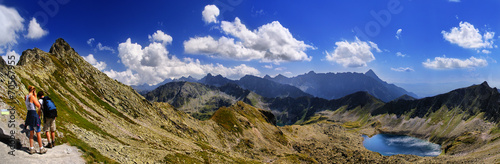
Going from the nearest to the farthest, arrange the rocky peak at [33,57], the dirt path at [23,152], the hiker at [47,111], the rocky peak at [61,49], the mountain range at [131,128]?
the dirt path at [23,152], the hiker at [47,111], the mountain range at [131,128], the rocky peak at [33,57], the rocky peak at [61,49]

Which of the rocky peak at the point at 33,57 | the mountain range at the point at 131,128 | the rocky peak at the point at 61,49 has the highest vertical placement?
the rocky peak at the point at 61,49

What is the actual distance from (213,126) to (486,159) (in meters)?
156

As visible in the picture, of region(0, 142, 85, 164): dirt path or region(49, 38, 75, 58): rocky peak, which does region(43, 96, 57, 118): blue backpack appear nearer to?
region(0, 142, 85, 164): dirt path

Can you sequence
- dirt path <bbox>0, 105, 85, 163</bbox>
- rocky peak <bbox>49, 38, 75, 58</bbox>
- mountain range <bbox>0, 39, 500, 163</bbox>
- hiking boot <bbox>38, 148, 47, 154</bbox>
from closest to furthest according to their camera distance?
1. dirt path <bbox>0, 105, 85, 163</bbox>
2. hiking boot <bbox>38, 148, 47, 154</bbox>
3. mountain range <bbox>0, 39, 500, 163</bbox>
4. rocky peak <bbox>49, 38, 75, 58</bbox>

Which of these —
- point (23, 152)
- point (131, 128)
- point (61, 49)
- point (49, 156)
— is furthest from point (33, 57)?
point (23, 152)

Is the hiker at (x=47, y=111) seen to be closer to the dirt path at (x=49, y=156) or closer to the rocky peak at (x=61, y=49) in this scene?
the dirt path at (x=49, y=156)

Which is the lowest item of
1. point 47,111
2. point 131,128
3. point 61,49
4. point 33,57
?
point 131,128

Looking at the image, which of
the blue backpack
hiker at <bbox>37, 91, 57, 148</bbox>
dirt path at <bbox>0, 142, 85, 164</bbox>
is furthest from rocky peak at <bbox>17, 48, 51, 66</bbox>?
the blue backpack

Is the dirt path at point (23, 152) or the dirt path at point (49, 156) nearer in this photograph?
the dirt path at point (49, 156)

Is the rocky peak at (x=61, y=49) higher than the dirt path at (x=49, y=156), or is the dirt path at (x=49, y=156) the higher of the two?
the rocky peak at (x=61, y=49)

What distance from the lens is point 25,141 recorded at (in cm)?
1930

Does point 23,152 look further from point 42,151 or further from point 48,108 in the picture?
point 48,108

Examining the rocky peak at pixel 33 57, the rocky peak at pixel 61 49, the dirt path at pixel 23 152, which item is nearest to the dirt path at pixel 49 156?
the dirt path at pixel 23 152

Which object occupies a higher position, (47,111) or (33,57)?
(33,57)
